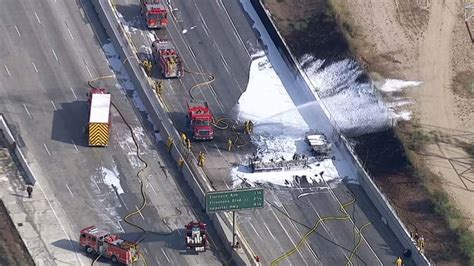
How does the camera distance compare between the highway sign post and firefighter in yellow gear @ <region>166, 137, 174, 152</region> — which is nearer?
the highway sign post

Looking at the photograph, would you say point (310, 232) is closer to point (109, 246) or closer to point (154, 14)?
point (109, 246)

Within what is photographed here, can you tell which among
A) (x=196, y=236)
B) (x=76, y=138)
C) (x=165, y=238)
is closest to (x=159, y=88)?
(x=76, y=138)

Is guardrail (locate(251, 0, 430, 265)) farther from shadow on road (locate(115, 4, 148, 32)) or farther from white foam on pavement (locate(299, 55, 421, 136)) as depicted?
shadow on road (locate(115, 4, 148, 32))

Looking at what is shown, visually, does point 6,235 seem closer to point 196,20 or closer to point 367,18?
point 196,20

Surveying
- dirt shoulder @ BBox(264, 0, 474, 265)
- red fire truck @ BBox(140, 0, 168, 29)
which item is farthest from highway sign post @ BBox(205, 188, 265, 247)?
red fire truck @ BBox(140, 0, 168, 29)

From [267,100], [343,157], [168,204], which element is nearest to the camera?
[168,204]

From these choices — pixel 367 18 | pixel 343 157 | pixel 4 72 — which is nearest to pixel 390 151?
pixel 343 157
